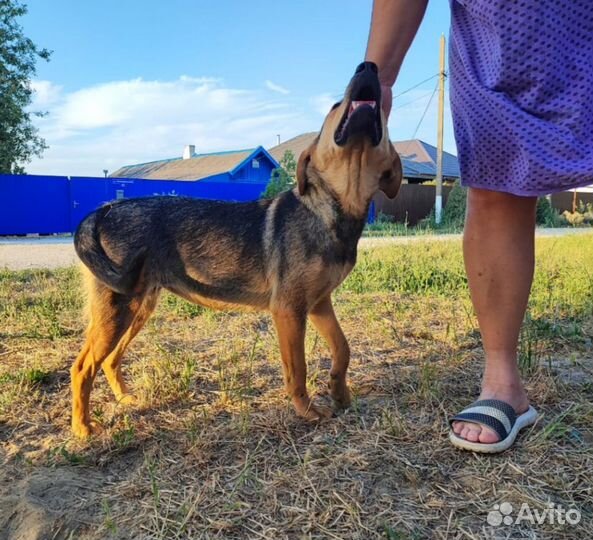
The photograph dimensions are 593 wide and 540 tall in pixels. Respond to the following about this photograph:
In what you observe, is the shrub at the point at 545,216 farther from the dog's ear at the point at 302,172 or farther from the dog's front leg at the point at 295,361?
the dog's front leg at the point at 295,361

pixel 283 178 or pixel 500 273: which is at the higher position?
pixel 283 178

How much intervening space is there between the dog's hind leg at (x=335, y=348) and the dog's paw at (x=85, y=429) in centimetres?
121

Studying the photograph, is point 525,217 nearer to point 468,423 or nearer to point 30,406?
point 468,423

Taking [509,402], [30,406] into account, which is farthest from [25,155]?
[509,402]

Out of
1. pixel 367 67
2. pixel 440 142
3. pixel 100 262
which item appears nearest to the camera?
pixel 367 67

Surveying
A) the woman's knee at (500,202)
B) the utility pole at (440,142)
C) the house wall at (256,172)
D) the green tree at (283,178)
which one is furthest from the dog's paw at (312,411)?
the house wall at (256,172)

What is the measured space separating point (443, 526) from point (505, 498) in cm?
27

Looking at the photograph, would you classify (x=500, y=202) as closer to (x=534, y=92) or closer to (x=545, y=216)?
(x=534, y=92)

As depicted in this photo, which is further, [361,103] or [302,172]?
[302,172]

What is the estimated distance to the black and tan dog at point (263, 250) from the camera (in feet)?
8.94

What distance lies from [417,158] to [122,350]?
1687 inches

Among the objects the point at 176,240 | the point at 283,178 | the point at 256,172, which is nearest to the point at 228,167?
the point at 256,172

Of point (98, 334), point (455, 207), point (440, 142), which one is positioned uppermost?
point (440, 142)

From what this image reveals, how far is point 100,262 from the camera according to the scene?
2.78 metres
